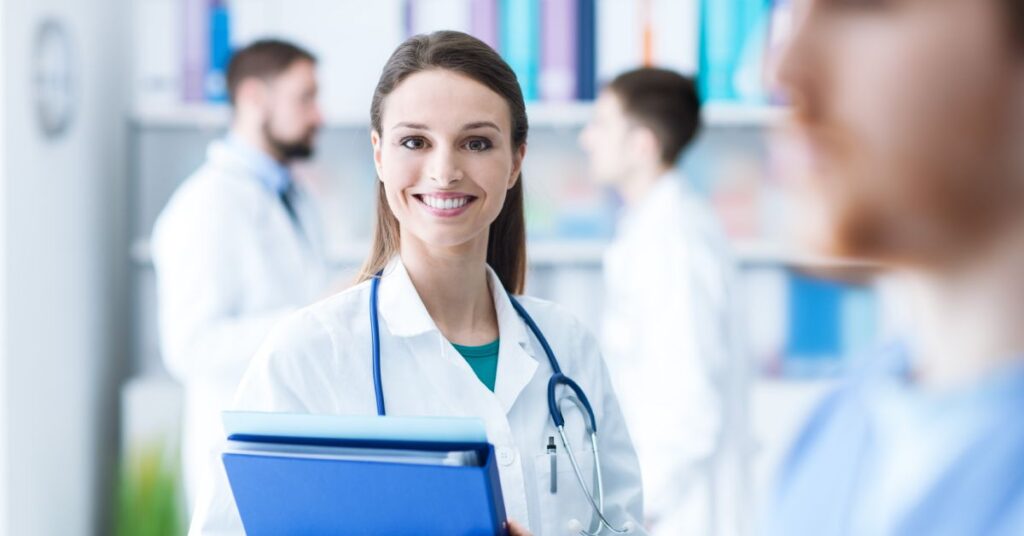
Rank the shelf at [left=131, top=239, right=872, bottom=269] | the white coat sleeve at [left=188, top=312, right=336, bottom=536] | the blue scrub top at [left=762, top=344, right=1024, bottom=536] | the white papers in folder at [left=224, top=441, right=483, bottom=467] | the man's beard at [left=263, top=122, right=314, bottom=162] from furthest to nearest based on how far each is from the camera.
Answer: the shelf at [left=131, top=239, right=872, bottom=269]
the man's beard at [left=263, top=122, right=314, bottom=162]
the white coat sleeve at [left=188, top=312, right=336, bottom=536]
the white papers in folder at [left=224, top=441, right=483, bottom=467]
the blue scrub top at [left=762, top=344, right=1024, bottom=536]

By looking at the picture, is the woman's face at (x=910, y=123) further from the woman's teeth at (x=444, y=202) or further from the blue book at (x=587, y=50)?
the blue book at (x=587, y=50)

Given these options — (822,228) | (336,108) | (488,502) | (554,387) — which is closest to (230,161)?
(336,108)

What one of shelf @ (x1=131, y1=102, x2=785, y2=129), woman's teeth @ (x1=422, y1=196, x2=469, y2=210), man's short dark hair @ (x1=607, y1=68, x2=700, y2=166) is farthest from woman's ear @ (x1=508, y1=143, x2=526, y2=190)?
shelf @ (x1=131, y1=102, x2=785, y2=129)

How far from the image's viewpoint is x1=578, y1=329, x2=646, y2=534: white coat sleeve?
4.75 feet

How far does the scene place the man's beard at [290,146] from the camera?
273 cm

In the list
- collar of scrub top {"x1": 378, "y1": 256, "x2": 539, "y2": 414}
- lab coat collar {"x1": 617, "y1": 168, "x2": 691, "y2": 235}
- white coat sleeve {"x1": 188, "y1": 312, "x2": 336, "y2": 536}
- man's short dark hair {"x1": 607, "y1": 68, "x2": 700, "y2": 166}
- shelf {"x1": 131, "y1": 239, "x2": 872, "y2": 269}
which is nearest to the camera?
white coat sleeve {"x1": 188, "y1": 312, "x2": 336, "y2": 536}

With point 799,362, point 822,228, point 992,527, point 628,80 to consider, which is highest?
point 628,80

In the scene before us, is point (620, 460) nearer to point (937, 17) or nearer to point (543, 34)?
point (937, 17)

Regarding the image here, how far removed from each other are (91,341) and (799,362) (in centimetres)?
213

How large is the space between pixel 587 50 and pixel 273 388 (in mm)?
2287

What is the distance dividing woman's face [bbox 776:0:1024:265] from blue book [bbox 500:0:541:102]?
2.81 m

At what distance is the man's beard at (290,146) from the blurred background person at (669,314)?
767 mm

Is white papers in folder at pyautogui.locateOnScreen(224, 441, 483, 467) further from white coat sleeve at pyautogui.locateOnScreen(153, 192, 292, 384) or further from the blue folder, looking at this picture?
white coat sleeve at pyautogui.locateOnScreen(153, 192, 292, 384)

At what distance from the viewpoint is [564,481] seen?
4.51ft
